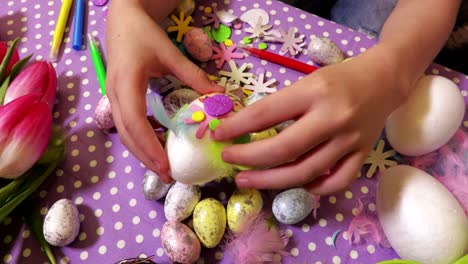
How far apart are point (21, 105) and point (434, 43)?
1.64 feet

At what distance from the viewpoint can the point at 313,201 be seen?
1.70ft

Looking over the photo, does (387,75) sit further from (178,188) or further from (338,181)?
(178,188)

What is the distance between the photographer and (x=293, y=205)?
51 cm

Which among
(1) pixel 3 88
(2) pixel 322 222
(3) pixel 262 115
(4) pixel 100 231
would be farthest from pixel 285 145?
(1) pixel 3 88

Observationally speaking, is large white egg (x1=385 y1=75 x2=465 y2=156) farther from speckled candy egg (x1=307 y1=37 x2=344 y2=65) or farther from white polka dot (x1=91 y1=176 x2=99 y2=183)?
white polka dot (x1=91 y1=176 x2=99 y2=183)

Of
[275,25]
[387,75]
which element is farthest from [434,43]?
[275,25]

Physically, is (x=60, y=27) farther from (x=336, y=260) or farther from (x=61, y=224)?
(x=336, y=260)

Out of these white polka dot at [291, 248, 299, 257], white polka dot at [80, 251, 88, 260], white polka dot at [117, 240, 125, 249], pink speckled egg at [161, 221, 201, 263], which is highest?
white polka dot at [291, 248, 299, 257]

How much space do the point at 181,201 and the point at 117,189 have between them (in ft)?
0.33

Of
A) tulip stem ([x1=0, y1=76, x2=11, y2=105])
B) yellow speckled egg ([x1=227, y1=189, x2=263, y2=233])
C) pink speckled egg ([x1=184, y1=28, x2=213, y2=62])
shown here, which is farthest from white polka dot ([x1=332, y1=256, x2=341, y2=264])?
tulip stem ([x1=0, y1=76, x2=11, y2=105])

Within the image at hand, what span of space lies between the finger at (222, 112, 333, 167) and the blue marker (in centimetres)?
34

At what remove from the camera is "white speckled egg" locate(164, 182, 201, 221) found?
1.68 ft

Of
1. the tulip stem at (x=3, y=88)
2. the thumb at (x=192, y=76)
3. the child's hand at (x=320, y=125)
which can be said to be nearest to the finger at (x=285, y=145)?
the child's hand at (x=320, y=125)

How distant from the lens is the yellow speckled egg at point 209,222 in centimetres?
50
